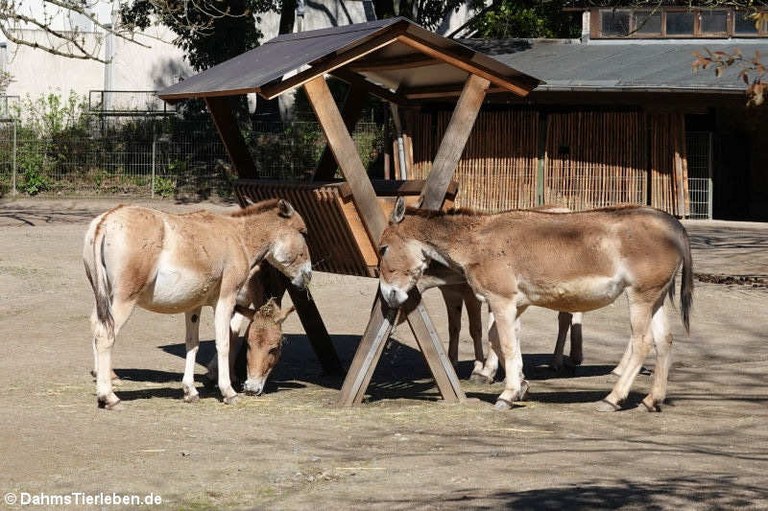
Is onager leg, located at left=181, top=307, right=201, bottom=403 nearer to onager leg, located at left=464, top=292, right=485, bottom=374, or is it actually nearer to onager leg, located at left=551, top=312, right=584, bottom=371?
onager leg, located at left=464, top=292, right=485, bottom=374

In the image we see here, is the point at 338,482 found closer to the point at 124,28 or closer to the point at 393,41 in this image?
the point at 393,41

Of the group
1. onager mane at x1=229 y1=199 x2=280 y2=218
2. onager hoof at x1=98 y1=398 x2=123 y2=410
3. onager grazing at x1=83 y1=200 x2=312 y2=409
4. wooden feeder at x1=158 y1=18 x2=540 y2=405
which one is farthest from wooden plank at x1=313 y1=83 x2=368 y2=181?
onager hoof at x1=98 y1=398 x2=123 y2=410

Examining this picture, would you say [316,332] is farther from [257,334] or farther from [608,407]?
[608,407]

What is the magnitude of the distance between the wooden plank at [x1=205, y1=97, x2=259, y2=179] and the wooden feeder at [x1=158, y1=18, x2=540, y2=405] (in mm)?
24

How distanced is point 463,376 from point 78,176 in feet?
71.0

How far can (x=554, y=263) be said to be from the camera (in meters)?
10.5

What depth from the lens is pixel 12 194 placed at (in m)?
31.8

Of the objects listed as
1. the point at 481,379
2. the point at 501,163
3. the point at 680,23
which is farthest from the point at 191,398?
the point at 680,23

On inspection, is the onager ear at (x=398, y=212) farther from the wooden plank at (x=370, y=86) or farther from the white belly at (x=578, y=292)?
the wooden plank at (x=370, y=86)

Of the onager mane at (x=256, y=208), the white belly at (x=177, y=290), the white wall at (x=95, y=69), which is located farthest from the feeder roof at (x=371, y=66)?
the white wall at (x=95, y=69)

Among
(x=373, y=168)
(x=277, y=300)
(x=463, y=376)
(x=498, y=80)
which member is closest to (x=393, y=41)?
(x=498, y=80)

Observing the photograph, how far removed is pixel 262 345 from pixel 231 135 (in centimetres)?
268

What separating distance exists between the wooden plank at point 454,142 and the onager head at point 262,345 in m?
1.80

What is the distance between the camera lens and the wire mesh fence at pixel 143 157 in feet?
105
